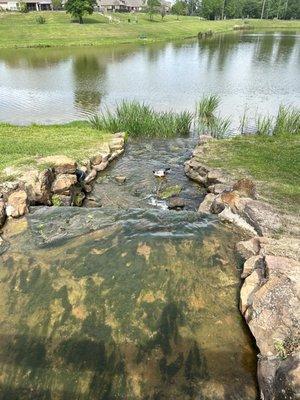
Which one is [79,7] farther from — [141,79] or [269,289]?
[269,289]

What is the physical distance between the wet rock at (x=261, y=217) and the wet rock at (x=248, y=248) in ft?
2.74

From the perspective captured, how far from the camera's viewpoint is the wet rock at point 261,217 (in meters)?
11.7

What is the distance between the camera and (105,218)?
12.7m

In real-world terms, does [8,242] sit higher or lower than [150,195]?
higher

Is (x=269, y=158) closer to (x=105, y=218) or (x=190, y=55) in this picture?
(x=105, y=218)

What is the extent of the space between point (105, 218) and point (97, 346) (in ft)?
17.3

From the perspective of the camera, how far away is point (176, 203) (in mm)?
15812

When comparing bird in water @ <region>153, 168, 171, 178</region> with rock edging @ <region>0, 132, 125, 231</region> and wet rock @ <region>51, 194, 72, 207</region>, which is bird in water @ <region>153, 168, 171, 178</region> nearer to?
rock edging @ <region>0, 132, 125, 231</region>

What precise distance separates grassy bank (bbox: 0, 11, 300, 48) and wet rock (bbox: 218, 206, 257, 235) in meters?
70.1

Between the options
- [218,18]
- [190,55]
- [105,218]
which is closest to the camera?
[105,218]

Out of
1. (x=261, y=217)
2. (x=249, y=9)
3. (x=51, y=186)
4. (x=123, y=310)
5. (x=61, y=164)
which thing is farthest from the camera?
(x=249, y=9)

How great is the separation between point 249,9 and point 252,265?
6302 inches

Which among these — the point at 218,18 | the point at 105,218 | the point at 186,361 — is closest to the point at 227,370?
the point at 186,361

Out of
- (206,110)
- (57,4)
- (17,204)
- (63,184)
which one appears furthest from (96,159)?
(57,4)
